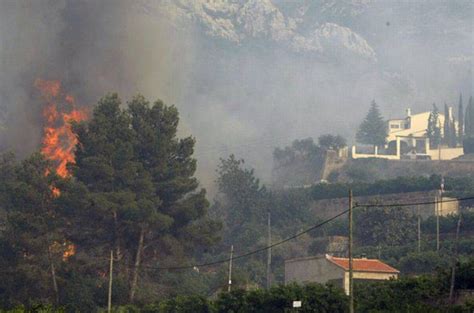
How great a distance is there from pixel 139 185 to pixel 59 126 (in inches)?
950

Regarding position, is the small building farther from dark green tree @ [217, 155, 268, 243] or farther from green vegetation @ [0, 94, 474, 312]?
dark green tree @ [217, 155, 268, 243]

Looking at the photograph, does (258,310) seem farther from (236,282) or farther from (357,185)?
(357,185)

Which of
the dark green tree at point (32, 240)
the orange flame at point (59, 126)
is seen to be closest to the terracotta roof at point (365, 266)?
the dark green tree at point (32, 240)

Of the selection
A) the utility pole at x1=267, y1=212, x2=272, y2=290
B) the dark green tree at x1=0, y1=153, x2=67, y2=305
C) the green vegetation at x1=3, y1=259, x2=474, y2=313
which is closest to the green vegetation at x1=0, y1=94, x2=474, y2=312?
the dark green tree at x1=0, y1=153, x2=67, y2=305

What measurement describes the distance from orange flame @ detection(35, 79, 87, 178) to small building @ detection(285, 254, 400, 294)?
30691 millimetres

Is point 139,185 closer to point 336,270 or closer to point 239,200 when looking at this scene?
point 336,270

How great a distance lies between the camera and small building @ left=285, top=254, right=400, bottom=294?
105312 mm

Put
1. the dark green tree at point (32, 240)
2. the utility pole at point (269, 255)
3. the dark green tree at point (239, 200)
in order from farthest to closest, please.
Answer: the dark green tree at point (239, 200), the utility pole at point (269, 255), the dark green tree at point (32, 240)

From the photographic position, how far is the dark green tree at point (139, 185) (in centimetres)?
10725

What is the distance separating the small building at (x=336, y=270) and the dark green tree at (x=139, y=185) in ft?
33.2

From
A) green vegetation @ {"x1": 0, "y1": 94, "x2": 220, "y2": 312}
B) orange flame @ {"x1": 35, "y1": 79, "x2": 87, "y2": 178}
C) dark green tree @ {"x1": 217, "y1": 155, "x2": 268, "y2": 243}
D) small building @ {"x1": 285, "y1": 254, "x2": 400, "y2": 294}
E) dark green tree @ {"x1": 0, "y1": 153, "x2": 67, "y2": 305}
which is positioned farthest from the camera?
dark green tree @ {"x1": 217, "y1": 155, "x2": 268, "y2": 243}

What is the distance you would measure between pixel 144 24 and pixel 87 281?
7111cm

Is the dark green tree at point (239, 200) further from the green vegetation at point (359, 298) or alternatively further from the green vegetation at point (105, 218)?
the green vegetation at point (359, 298)

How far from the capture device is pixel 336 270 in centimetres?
10706
